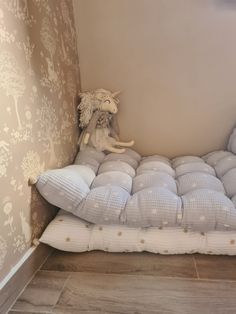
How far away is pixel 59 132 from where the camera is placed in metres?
1.42

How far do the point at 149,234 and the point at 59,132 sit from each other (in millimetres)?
707

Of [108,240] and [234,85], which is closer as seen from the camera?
[108,240]

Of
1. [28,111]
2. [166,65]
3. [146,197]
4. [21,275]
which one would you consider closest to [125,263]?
[146,197]

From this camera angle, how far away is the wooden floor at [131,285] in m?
0.89

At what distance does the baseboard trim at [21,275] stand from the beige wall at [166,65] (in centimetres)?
104

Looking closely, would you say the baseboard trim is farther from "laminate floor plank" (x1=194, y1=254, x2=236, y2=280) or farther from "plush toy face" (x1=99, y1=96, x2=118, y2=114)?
"plush toy face" (x1=99, y1=96, x2=118, y2=114)

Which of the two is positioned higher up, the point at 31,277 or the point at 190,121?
the point at 190,121

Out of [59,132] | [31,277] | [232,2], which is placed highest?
[232,2]

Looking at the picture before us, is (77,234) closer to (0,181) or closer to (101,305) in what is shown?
(101,305)

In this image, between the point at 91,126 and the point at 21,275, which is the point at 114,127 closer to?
the point at 91,126

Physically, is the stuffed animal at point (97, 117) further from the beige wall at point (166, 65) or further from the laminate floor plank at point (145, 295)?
the laminate floor plank at point (145, 295)

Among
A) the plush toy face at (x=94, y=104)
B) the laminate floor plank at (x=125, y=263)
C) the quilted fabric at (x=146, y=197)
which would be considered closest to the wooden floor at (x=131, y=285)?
the laminate floor plank at (x=125, y=263)

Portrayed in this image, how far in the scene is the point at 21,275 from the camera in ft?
3.21

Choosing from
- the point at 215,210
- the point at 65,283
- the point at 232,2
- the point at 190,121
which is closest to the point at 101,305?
the point at 65,283
